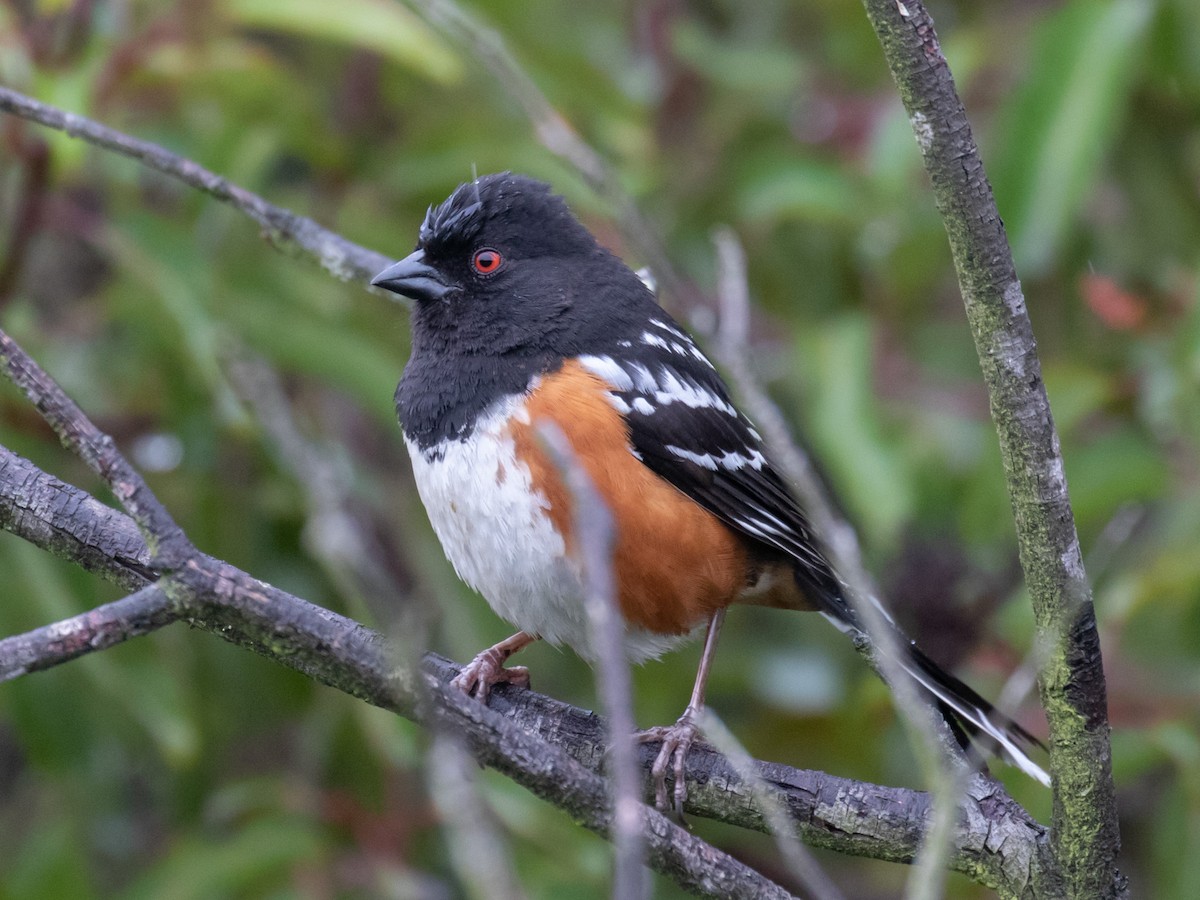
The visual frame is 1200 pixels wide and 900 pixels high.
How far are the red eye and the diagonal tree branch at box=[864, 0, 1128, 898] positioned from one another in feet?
4.81

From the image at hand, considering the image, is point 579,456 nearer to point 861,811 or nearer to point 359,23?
point 861,811

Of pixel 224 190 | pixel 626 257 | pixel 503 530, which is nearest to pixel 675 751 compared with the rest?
pixel 503 530

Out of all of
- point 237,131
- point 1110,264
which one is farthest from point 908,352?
point 237,131

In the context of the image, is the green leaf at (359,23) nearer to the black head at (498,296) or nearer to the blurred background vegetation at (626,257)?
the blurred background vegetation at (626,257)

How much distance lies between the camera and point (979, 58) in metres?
3.33

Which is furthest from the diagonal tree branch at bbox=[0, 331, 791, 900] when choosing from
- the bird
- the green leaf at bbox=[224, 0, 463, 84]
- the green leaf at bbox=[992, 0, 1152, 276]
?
the green leaf at bbox=[992, 0, 1152, 276]

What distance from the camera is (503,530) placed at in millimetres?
2420

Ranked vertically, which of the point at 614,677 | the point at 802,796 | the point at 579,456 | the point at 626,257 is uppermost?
the point at 626,257

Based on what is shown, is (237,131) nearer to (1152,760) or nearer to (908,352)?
(908,352)

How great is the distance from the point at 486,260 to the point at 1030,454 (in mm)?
1570

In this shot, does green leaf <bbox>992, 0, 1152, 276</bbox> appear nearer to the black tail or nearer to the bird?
the bird

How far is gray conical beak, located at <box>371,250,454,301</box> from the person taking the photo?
275 cm

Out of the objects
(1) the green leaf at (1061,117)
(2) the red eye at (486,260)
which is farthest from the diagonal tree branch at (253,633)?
(1) the green leaf at (1061,117)

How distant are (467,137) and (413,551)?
106 cm
